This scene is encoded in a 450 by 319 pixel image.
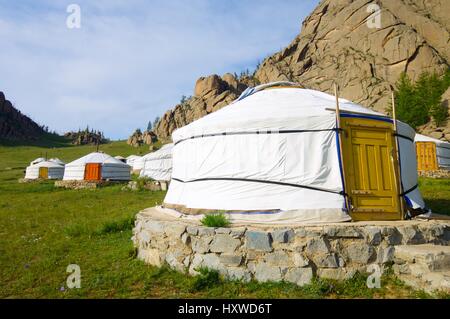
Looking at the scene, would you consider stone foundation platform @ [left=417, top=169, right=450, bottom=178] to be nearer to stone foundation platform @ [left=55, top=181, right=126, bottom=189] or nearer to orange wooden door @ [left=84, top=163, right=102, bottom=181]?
stone foundation platform @ [left=55, top=181, right=126, bottom=189]

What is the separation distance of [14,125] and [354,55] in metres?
64.5

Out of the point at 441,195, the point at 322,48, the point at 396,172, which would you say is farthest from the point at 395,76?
the point at 396,172

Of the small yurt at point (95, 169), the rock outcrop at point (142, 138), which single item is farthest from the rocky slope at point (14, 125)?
the small yurt at point (95, 169)

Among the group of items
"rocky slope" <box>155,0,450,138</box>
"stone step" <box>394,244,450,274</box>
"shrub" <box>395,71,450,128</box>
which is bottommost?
"stone step" <box>394,244,450,274</box>

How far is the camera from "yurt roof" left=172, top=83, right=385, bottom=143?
518cm

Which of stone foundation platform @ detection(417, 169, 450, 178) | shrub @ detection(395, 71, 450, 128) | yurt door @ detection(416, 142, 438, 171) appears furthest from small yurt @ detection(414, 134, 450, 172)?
shrub @ detection(395, 71, 450, 128)

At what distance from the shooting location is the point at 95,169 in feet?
67.8

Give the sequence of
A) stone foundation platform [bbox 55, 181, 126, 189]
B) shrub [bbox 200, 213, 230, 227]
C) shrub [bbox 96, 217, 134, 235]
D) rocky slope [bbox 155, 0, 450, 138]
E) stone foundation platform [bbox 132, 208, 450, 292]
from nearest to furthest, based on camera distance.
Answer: stone foundation platform [bbox 132, 208, 450, 292] → shrub [bbox 200, 213, 230, 227] → shrub [bbox 96, 217, 134, 235] → stone foundation platform [bbox 55, 181, 126, 189] → rocky slope [bbox 155, 0, 450, 138]

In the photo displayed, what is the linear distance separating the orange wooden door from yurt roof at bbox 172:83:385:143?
606 inches

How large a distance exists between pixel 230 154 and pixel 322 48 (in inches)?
2401

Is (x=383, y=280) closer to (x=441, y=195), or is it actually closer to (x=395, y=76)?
(x=441, y=195)

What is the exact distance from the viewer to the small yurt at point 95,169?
67.7ft

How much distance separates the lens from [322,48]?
2391 inches
